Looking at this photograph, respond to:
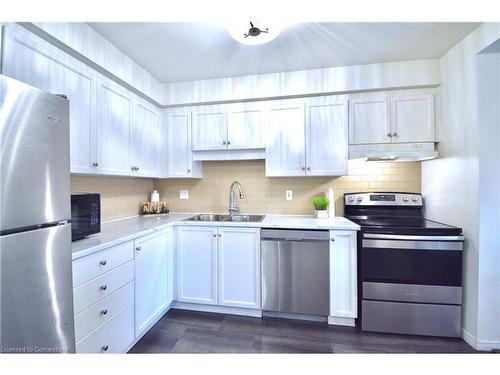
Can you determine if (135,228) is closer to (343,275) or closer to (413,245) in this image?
(343,275)

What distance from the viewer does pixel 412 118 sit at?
219 centimetres

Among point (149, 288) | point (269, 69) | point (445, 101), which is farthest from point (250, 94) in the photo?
point (149, 288)

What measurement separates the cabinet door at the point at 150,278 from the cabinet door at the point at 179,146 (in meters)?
0.83

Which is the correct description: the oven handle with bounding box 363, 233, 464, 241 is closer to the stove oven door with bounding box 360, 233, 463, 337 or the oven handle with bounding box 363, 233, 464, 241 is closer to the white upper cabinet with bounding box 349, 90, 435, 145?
the stove oven door with bounding box 360, 233, 463, 337

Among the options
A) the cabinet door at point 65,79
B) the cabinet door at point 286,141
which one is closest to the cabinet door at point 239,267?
the cabinet door at point 286,141

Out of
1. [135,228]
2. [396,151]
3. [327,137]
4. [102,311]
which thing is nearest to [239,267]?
[135,228]

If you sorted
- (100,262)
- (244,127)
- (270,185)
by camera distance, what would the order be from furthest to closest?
1. (270,185)
2. (244,127)
3. (100,262)

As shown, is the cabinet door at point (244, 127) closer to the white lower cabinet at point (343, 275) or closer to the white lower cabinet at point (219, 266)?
the white lower cabinet at point (219, 266)

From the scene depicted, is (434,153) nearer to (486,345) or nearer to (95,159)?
(486,345)

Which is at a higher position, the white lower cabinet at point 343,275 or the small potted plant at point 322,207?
the small potted plant at point 322,207

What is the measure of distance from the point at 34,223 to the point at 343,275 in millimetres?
2168

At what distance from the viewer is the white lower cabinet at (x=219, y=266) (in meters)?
2.13

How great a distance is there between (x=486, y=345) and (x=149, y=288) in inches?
107

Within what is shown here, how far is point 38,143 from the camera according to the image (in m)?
0.92
